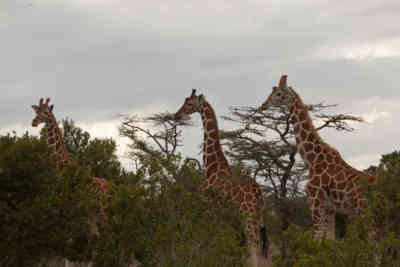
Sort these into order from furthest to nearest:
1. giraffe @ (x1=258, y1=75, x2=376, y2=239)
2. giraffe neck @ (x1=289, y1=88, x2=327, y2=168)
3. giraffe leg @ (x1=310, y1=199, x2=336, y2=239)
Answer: giraffe neck @ (x1=289, y1=88, x2=327, y2=168) < giraffe leg @ (x1=310, y1=199, x2=336, y2=239) < giraffe @ (x1=258, y1=75, x2=376, y2=239)

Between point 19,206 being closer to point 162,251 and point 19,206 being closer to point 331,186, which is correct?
point 162,251

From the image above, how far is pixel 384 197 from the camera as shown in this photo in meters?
17.4

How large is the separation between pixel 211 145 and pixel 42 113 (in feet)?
18.3

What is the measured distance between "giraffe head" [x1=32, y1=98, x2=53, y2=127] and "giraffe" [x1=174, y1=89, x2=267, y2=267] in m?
4.11

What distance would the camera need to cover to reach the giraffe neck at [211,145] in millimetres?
22203

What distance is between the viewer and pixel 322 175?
19953 millimetres

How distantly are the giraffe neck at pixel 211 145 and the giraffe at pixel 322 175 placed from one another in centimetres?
211

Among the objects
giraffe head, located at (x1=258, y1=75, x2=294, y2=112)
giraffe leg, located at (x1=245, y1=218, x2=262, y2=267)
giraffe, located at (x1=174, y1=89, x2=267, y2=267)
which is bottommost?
giraffe leg, located at (x1=245, y1=218, x2=262, y2=267)

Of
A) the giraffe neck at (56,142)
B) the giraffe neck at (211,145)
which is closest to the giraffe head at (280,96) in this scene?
the giraffe neck at (211,145)

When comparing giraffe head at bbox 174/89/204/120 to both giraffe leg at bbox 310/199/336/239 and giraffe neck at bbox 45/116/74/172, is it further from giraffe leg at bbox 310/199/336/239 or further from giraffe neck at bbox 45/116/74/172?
giraffe leg at bbox 310/199/336/239

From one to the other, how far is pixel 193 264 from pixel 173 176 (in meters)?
2.00

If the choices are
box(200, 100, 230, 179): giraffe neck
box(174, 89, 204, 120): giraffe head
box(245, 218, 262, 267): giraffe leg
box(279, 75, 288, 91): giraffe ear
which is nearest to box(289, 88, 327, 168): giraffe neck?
box(279, 75, 288, 91): giraffe ear

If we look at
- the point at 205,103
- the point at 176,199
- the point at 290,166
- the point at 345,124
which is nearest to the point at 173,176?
the point at 176,199

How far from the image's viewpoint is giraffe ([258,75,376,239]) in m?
19.3
